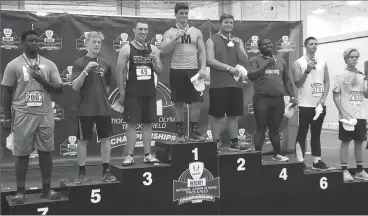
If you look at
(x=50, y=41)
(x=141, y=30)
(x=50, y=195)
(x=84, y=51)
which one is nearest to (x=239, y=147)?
(x=141, y=30)

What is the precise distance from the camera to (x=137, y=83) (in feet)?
13.8

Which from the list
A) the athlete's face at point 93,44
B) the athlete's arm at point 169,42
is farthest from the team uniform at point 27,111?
the athlete's arm at point 169,42

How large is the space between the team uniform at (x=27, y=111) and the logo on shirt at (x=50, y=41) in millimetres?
2131

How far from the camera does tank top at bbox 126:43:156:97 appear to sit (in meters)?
4.19

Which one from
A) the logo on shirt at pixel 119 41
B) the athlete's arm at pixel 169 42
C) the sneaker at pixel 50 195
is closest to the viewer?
the sneaker at pixel 50 195

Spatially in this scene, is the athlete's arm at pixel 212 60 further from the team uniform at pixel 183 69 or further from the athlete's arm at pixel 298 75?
the athlete's arm at pixel 298 75

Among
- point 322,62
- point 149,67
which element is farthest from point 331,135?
point 149,67

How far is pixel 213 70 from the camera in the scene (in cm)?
463

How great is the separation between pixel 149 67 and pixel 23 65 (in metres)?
1.18

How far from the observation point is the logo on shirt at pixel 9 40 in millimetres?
5566

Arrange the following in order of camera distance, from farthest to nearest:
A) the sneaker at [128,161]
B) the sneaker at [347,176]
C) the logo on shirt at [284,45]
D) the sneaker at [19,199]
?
the logo on shirt at [284,45]
the sneaker at [347,176]
the sneaker at [128,161]
the sneaker at [19,199]

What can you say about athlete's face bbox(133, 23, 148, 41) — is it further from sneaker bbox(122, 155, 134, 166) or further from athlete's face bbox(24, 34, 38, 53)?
sneaker bbox(122, 155, 134, 166)

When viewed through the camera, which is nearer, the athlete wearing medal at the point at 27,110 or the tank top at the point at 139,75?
the athlete wearing medal at the point at 27,110

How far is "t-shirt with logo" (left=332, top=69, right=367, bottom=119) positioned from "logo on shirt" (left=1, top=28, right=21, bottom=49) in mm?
4008
